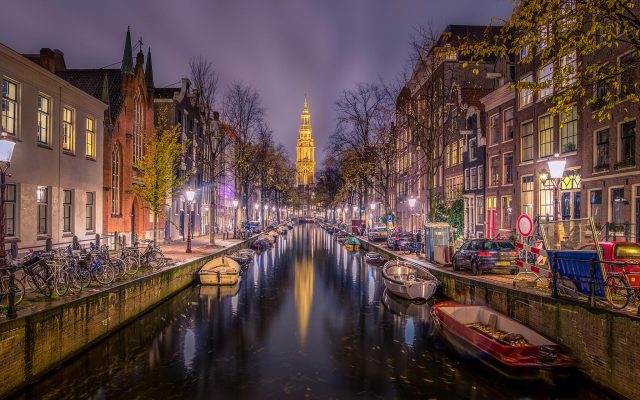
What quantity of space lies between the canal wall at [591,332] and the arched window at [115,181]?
82.6 ft

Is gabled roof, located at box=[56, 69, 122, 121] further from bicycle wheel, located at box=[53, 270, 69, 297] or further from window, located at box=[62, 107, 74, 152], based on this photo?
bicycle wheel, located at box=[53, 270, 69, 297]

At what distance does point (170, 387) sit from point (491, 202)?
112 feet

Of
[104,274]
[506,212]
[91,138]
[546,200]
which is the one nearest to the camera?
[104,274]

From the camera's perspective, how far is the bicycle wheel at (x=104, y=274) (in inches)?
687

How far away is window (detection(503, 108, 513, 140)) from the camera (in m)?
38.9

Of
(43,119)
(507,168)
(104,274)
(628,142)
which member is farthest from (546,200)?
(43,119)

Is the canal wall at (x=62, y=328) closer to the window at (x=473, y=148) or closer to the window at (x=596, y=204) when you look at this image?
the window at (x=596, y=204)

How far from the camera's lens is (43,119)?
2408 cm

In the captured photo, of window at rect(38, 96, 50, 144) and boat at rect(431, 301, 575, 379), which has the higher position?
window at rect(38, 96, 50, 144)

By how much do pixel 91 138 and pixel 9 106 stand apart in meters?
8.47

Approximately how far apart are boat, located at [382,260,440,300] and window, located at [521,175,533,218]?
46.7 feet

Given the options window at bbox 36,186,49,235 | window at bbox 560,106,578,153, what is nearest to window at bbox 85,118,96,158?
window at bbox 36,186,49,235

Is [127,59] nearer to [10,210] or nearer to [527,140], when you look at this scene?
[10,210]

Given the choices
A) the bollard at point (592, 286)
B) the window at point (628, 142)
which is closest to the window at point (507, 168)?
the window at point (628, 142)
